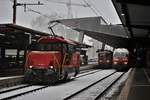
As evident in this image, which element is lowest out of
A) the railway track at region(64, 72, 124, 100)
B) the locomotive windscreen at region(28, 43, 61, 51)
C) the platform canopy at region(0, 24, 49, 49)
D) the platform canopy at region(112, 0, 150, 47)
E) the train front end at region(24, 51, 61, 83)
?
the railway track at region(64, 72, 124, 100)

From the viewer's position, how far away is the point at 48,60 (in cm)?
2428

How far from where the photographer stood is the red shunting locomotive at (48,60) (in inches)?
942

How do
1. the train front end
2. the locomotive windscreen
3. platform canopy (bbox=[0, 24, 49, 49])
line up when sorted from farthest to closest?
platform canopy (bbox=[0, 24, 49, 49]) → the locomotive windscreen → the train front end

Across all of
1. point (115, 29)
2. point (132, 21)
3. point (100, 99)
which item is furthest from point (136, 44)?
point (100, 99)

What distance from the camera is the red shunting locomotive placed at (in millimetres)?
23922

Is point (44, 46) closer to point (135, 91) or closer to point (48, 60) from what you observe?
point (48, 60)

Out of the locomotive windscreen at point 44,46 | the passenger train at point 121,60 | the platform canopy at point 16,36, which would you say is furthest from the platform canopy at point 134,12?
the passenger train at point 121,60

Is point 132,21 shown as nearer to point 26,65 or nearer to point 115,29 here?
point 26,65

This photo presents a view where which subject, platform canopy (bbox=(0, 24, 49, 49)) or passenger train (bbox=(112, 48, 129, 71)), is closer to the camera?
platform canopy (bbox=(0, 24, 49, 49))

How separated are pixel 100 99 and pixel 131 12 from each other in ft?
50.1

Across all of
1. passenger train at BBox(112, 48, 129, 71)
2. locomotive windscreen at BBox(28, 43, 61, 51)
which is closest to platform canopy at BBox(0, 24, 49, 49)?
locomotive windscreen at BBox(28, 43, 61, 51)

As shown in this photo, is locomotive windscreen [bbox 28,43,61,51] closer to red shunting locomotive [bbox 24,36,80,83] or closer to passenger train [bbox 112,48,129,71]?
red shunting locomotive [bbox 24,36,80,83]

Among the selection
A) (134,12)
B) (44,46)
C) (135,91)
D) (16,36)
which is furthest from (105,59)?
(135,91)

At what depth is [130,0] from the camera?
23.9 meters
